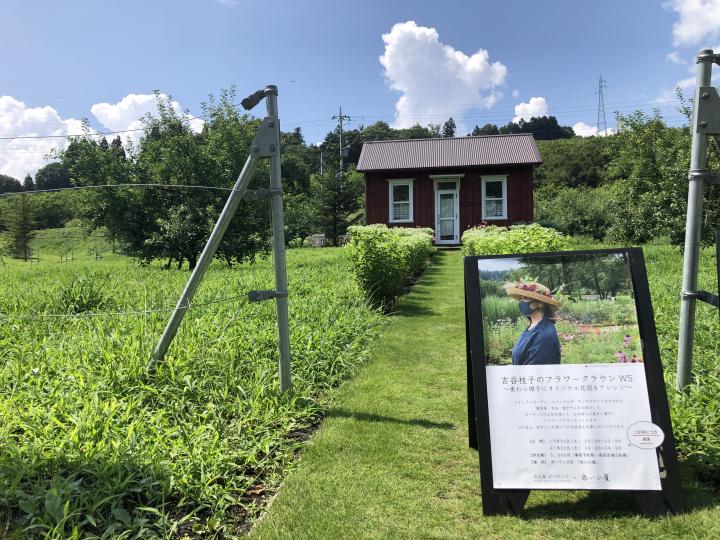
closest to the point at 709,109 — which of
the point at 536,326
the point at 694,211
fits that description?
the point at 694,211

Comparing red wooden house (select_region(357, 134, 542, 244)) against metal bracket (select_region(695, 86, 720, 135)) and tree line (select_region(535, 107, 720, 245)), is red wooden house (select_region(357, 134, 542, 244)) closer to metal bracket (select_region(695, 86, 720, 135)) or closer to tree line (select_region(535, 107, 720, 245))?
tree line (select_region(535, 107, 720, 245))

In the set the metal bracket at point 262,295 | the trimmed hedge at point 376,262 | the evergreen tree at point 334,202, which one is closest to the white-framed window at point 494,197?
the evergreen tree at point 334,202

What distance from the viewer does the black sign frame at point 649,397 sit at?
2.24 metres

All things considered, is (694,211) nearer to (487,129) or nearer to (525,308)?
(525,308)

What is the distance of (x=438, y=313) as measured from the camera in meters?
7.14

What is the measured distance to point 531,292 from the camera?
2.54 meters

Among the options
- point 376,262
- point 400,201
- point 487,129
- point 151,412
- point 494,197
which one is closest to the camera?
point 151,412

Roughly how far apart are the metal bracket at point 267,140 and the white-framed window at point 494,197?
686 inches

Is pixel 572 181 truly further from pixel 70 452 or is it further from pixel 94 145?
pixel 70 452

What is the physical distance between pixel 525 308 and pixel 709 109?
160 centimetres

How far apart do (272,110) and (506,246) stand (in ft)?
13.9

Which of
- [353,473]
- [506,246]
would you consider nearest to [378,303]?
[506,246]

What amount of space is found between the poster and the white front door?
18.0 metres

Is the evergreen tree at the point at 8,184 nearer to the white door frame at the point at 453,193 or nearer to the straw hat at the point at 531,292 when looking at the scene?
the straw hat at the point at 531,292
